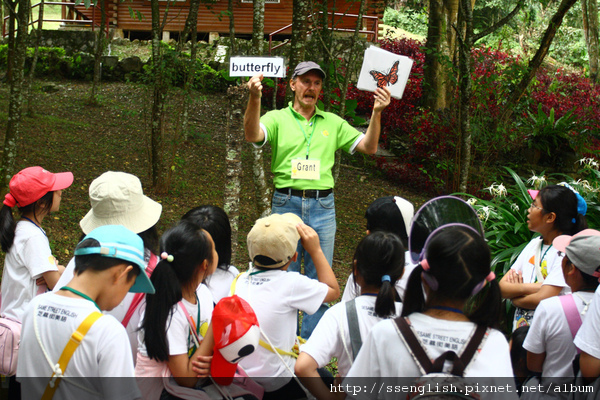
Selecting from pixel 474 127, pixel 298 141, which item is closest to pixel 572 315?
pixel 298 141

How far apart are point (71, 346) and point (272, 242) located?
3.27 ft

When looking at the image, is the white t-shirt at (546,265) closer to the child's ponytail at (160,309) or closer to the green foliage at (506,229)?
the green foliage at (506,229)

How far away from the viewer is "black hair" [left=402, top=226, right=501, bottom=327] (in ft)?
6.12

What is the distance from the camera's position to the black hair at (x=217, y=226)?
2.94 m

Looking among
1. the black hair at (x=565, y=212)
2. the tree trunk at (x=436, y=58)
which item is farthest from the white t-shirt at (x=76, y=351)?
the tree trunk at (x=436, y=58)

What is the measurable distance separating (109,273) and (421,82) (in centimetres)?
895

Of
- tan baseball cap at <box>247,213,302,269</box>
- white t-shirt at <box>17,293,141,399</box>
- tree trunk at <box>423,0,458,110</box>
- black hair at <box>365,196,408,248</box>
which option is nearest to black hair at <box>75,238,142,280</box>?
white t-shirt at <box>17,293,141,399</box>

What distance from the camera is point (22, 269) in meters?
2.81

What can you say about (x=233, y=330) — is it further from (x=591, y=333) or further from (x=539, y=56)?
(x=539, y=56)

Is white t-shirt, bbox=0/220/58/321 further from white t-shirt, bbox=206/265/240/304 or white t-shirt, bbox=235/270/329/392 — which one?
white t-shirt, bbox=235/270/329/392

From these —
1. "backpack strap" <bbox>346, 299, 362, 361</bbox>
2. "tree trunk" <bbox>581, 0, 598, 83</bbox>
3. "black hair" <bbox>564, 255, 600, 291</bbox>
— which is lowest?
"backpack strap" <bbox>346, 299, 362, 361</bbox>

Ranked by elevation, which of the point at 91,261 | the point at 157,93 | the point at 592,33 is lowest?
the point at 91,261

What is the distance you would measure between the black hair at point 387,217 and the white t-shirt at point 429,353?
3.97 feet

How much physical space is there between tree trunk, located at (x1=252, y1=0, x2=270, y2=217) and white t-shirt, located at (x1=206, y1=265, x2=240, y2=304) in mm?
2307
